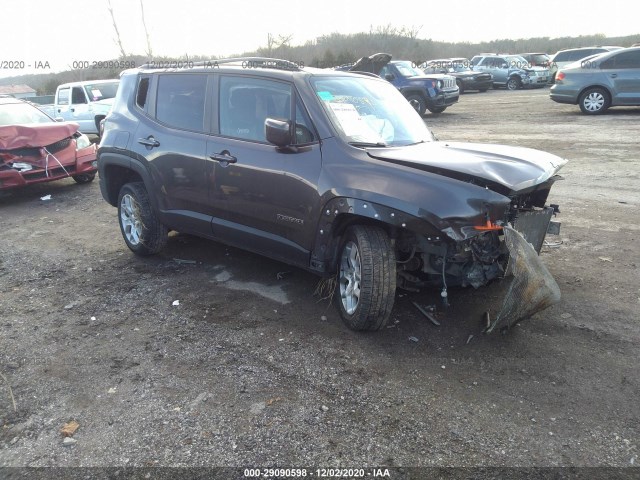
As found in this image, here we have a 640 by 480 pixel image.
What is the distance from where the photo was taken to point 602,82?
14.2 m

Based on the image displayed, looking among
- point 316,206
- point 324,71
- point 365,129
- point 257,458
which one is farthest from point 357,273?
point 324,71

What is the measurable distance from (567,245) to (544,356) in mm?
2357

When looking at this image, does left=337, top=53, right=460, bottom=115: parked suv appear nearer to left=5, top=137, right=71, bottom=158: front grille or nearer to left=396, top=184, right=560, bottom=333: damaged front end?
left=5, top=137, right=71, bottom=158: front grille

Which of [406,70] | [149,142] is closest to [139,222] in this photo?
[149,142]

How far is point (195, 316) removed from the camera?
13.9ft

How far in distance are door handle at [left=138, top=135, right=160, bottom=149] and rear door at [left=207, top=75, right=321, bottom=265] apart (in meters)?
0.75

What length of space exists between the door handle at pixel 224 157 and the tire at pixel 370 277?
4.08ft

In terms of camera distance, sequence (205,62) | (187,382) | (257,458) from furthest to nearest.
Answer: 1. (205,62)
2. (187,382)
3. (257,458)

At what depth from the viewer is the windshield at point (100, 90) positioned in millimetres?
14891

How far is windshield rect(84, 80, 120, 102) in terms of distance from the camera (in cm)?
1489

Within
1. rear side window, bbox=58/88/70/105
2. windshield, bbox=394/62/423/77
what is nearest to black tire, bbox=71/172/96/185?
rear side window, bbox=58/88/70/105

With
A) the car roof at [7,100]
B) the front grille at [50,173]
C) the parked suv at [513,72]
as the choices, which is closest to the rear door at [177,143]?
the front grille at [50,173]

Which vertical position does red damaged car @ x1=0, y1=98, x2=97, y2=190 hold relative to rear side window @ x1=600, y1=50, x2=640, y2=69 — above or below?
below

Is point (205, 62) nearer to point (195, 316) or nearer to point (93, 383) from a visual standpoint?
point (195, 316)
